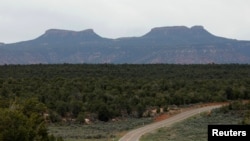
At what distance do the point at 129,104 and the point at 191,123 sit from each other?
40.9 feet

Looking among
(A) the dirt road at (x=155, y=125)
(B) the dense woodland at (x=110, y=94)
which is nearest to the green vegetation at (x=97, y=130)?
(A) the dirt road at (x=155, y=125)

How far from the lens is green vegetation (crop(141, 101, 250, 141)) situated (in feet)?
142

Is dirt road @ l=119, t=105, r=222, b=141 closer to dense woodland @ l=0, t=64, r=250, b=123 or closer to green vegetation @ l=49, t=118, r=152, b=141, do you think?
green vegetation @ l=49, t=118, r=152, b=141

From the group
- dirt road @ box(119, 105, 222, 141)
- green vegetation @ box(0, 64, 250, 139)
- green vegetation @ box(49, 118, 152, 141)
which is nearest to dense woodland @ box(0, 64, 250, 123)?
green vegetation @ box(0, 64, 250, 139)

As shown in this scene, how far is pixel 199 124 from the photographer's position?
5181 cm

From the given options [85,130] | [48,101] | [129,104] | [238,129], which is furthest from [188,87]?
[238,129]

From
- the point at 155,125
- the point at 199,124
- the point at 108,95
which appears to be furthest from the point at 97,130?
the point at 108,95

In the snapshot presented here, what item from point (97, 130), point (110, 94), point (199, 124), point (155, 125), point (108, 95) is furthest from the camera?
point (110, 94)

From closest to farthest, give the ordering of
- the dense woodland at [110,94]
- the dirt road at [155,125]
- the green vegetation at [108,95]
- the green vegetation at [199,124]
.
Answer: the green vegetation at [199,124] < the dirt road at [155,125] < the green vegetation at [108,95] < the dense woodland at [110,94]

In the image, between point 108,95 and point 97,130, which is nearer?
point 97,130

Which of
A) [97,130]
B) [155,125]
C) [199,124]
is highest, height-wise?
[199,124]

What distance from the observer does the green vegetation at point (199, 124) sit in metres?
43.2

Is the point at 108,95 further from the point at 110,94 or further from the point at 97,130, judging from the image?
the point at 97,130

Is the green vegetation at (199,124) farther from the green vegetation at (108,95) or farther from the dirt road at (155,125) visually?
the green vegetation at (108,95)
